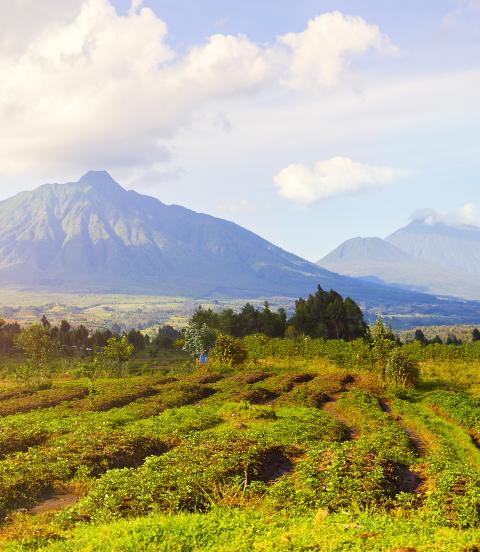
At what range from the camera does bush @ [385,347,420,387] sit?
147 ft

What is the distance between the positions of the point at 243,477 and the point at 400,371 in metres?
29.3

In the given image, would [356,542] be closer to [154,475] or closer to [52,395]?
[154,475]

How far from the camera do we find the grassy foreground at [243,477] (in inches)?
512

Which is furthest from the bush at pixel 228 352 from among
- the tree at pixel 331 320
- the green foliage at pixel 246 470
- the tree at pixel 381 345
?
the tree at pixel 331 320

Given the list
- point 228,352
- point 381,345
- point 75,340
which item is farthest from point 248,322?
point 381,345

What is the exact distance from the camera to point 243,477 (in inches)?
749

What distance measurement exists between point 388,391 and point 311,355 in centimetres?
2191

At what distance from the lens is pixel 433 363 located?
180ft

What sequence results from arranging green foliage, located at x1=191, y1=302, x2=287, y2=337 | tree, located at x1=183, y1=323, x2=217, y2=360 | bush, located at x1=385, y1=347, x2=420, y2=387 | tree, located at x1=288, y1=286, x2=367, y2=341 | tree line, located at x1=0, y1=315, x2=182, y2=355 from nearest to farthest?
bush, located at x1=385, y1=347, x2=420, y2=387 < tree, located at x1=183, y1=323, x2=217, y2=360 < tree, located at x1=288, y1=286, x2=367, y2=341 < green foliage, located at x1=191, y1=302, x2=287, y2=337 < tree line, located at x1=0, y1=315, x2=182, y2=355

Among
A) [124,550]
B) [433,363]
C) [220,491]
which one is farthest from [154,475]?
[433,363]

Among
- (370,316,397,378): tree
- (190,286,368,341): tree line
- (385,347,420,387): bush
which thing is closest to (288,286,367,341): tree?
(190,286,368,341): tree line

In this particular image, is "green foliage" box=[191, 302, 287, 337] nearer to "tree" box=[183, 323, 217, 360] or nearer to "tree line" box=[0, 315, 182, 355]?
"tree line" box=[0, 315, 182, 355]

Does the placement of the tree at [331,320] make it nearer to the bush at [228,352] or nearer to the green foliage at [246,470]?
the bush at [228,352]

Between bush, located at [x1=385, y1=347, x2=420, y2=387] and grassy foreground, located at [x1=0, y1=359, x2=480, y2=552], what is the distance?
640 centimetres
